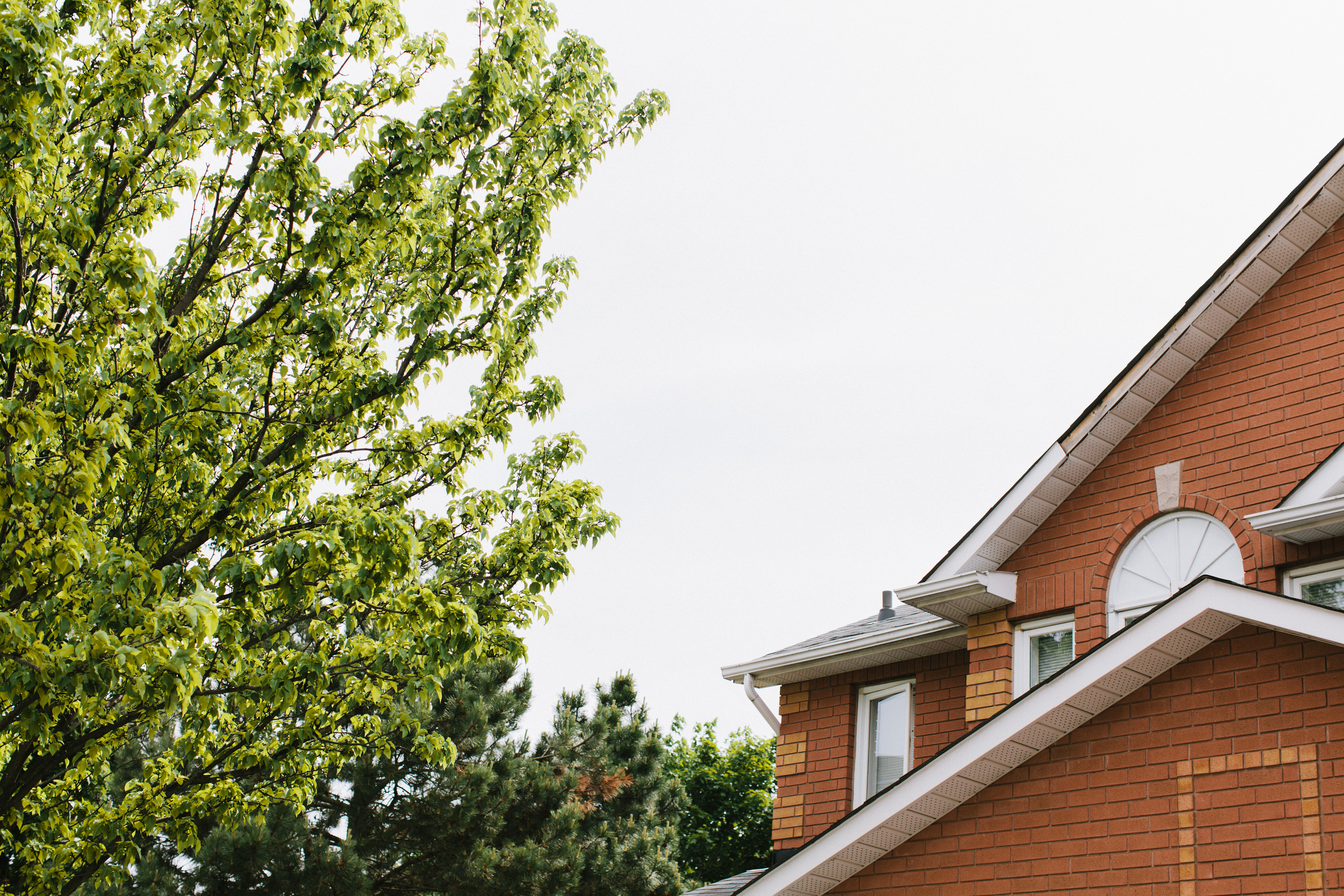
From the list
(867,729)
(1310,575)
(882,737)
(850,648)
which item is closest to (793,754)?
(867,729)

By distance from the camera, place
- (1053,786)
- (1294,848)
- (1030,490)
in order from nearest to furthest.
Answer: (1294,848)
(1053,786)
(1030,490)

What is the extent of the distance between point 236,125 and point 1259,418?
8.71 m

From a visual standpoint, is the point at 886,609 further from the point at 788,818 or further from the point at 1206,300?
the point at 1206,300

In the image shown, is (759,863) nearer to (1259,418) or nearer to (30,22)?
(1259,418)

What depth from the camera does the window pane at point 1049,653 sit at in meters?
11.0

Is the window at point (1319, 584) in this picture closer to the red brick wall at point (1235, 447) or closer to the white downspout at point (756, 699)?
the red brick wall at point (1235, 447)

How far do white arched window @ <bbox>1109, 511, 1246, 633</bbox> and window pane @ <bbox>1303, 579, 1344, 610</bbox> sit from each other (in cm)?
54

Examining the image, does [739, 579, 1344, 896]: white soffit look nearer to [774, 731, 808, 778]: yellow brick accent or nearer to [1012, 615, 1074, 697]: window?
[1012, 615, 1074, 697]: window

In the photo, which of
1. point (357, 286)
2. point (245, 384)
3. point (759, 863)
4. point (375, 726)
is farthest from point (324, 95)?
point (759, 863)

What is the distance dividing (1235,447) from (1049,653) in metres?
2.54

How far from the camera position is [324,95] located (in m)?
8.34

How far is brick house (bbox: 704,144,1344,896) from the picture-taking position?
24.2 ft

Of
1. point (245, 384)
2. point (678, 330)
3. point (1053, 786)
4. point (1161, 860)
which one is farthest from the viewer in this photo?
point (678, 330)

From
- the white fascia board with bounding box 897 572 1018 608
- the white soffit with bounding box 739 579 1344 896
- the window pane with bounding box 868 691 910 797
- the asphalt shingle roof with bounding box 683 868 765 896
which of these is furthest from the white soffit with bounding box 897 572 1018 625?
the asphalt shingle roof with bounding box 683 868 765 896
